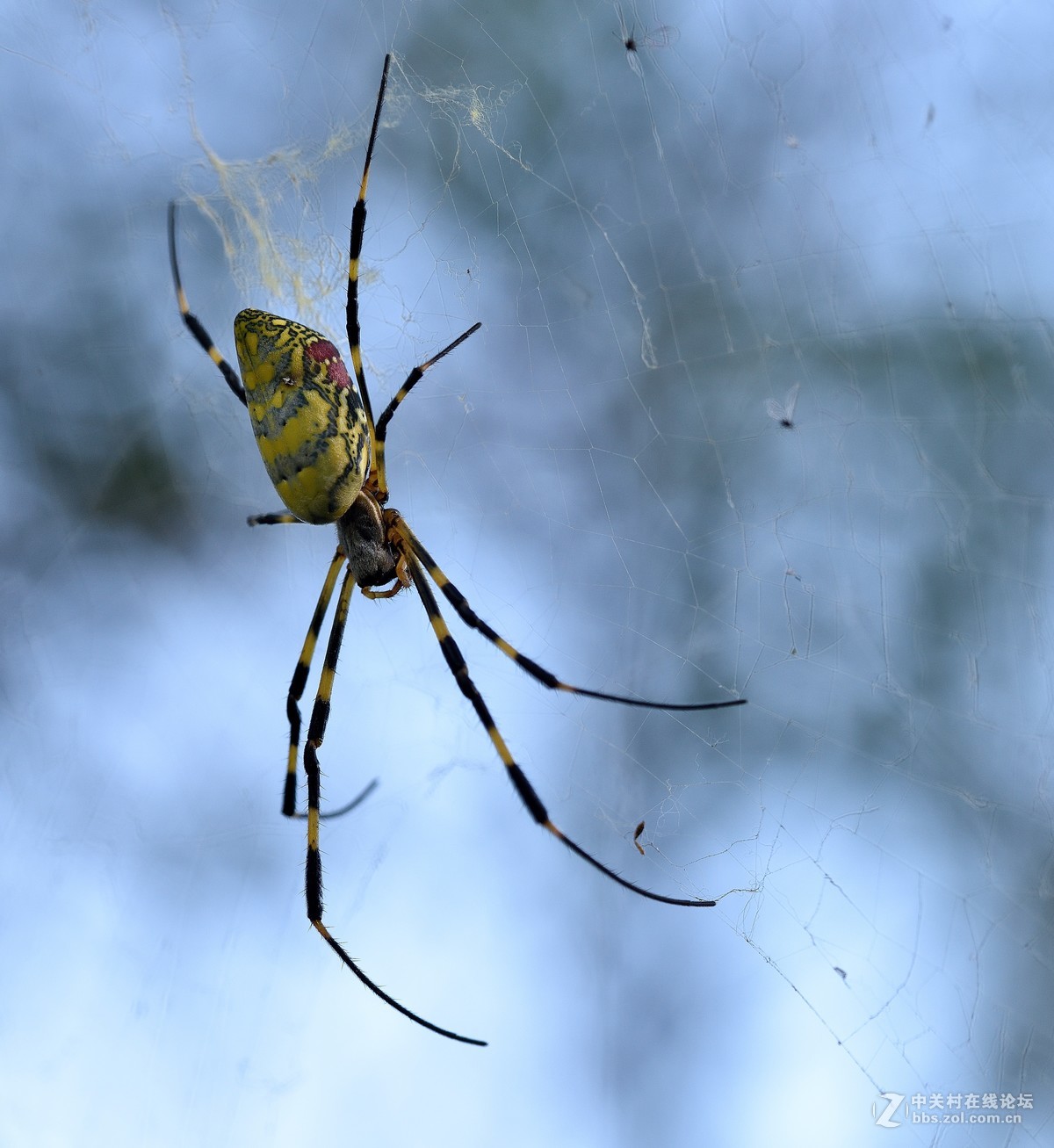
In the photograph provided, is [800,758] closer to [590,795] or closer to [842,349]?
[590,795]

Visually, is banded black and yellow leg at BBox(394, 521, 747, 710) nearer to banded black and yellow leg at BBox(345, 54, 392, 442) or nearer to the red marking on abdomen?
banded black and yellow leg at BBox(345, 54, 392, 442)

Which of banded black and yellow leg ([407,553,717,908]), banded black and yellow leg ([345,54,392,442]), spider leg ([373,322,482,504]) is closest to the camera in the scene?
banded black and yellow leg ([407,553,717,908])

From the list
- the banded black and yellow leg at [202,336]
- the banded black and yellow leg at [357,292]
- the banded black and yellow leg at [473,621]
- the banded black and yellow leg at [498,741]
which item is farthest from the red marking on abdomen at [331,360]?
the banded black and yellow leg at [498,741]

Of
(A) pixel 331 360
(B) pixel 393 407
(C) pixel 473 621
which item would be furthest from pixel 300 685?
(A) pixel 331 360

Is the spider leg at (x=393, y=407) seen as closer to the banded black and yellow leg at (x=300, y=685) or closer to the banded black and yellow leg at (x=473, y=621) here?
the banded black and yellow leg at (x=473, y=621)

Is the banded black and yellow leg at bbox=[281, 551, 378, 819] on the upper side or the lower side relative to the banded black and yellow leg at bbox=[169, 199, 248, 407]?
lower

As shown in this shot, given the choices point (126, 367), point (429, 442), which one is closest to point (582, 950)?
point (429, 442)

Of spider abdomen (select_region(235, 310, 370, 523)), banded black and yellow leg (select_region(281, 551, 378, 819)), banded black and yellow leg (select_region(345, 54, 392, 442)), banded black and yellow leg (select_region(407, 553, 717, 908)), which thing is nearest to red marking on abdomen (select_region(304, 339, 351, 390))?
spider abdomen (select_region(235, 310, 370, 523))
